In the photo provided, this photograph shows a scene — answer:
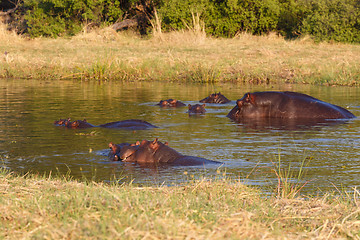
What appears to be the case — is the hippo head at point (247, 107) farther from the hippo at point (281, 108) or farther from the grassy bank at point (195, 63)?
the grassy bank at point (195, 63)

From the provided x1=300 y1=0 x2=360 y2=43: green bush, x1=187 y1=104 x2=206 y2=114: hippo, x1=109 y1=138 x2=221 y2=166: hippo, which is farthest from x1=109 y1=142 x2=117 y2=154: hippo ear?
x1=300 y1=0 x2=360 y2=43: green bush

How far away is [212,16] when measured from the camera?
35.2 metres

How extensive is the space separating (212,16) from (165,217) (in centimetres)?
3225

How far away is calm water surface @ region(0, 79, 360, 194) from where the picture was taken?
6918 millimetres

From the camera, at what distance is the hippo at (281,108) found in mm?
11789

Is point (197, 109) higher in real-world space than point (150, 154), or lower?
higher

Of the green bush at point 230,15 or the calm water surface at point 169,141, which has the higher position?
the green bush at point 230,15

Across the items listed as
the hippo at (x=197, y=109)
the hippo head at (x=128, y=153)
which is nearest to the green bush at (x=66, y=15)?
the hippo at (x=197, y=109)

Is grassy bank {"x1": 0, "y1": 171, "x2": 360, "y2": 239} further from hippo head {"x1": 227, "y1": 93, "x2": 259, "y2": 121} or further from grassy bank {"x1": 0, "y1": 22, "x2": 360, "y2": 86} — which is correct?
grassy bank {"x1": 0, "y1": 22, "x2": 360, "y2": 86}

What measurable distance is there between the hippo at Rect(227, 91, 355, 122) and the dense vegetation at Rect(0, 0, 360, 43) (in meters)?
19.9

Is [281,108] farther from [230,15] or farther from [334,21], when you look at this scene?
[230,15]

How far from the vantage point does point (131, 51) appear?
26891 mm

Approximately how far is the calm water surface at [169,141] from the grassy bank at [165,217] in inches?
57.9

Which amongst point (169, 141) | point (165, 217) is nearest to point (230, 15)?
point (169, 141)
